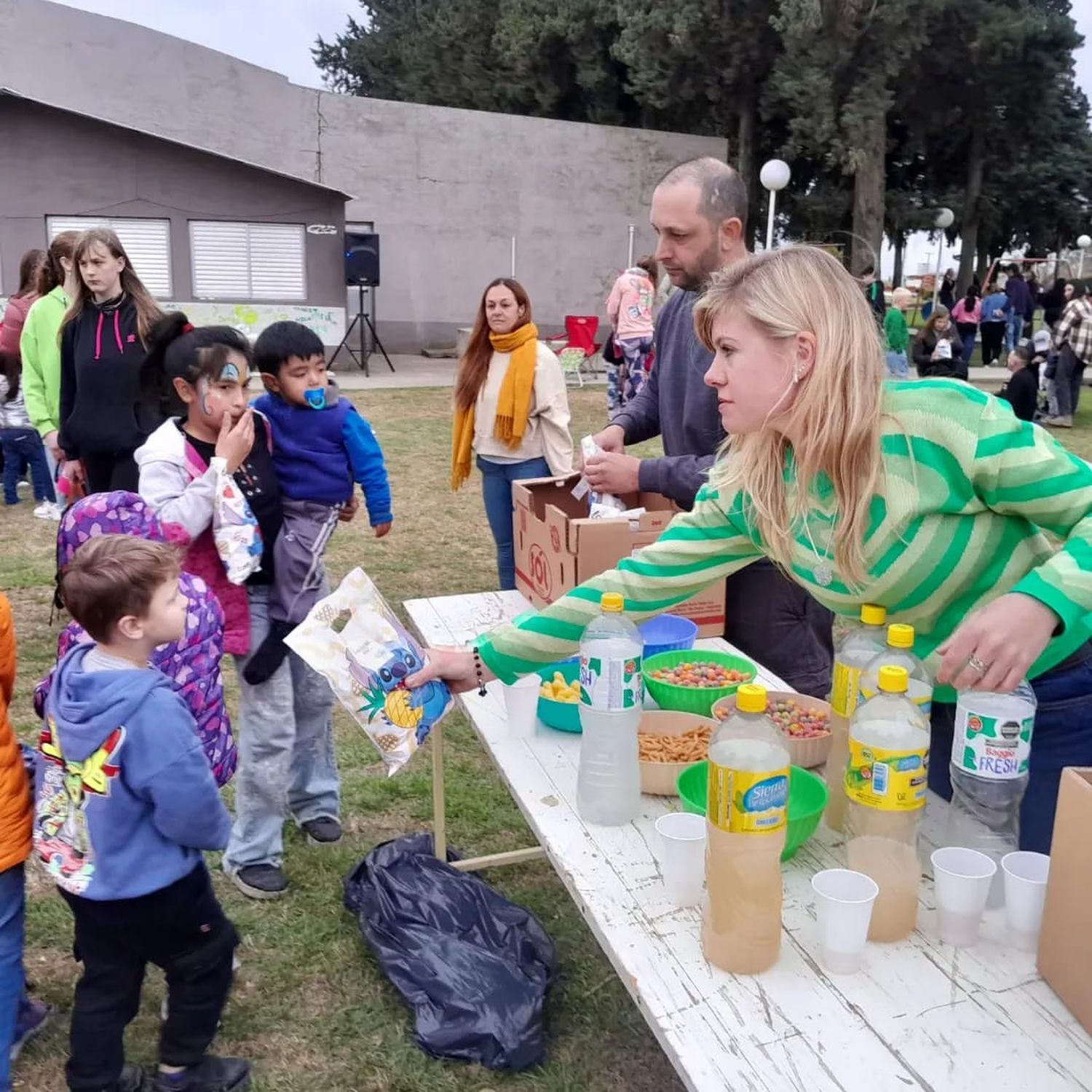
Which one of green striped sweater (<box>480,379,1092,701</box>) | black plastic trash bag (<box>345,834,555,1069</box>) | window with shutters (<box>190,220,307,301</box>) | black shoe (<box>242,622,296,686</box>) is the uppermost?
window with shutters (<box>190,220,307,301</box>)

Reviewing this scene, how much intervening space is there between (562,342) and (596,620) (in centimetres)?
1550

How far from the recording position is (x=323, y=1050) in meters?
2.49

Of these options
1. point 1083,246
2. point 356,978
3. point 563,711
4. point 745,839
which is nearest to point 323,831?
point 356,978

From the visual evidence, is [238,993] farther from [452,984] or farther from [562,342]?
[562,342]

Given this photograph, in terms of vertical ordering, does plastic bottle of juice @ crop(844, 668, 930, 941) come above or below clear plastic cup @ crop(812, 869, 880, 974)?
above

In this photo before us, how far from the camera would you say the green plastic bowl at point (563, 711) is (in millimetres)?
2361

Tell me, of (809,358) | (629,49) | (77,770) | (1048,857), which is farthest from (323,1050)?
(629,49)

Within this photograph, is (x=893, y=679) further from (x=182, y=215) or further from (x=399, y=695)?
(x=182, y=215)

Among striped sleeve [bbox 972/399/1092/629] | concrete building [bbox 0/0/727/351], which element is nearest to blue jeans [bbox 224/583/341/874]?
striped sleeve [bbox 972/399/1092/629]

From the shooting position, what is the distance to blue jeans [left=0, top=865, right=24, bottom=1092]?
7.14 feet

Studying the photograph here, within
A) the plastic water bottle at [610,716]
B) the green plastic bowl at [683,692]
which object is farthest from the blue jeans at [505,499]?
the plastic water bottle at [610,716]

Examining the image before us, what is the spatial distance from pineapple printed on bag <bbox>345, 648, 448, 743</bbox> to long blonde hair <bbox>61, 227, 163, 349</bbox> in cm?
265

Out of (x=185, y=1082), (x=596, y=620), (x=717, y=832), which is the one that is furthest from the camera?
(x=185, y=1082)

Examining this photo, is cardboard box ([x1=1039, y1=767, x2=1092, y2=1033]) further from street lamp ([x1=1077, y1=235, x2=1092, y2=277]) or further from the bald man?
street lamp ([x1=1077, y1=235, x2=1092, y2=277])
